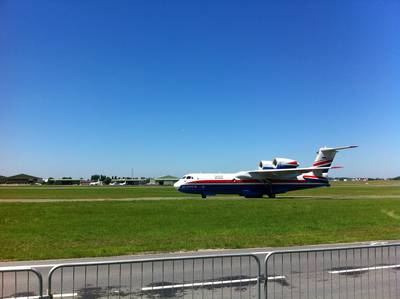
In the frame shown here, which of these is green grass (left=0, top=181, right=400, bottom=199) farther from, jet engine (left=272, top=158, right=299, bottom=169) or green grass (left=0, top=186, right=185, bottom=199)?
jet engine (left=272, top=158, right=299, bottom=169)

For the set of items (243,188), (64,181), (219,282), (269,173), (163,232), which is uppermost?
(269,173)

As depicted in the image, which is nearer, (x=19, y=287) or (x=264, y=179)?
(x=19, y=287)

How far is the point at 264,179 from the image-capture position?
49.0 metres

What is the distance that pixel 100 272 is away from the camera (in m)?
8.48

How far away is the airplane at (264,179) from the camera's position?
46969 millimetres

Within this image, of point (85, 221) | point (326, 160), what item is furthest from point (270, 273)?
point (326, 160)

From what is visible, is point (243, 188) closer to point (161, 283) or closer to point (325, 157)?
point (325, 157)

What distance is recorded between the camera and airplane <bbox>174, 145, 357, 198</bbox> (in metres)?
47.0

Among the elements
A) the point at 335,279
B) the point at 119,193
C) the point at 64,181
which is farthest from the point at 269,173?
the point at 64,181

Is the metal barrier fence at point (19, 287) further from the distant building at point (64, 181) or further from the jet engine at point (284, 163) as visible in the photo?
the distant building at point (64, 181)

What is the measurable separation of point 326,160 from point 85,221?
38762mm

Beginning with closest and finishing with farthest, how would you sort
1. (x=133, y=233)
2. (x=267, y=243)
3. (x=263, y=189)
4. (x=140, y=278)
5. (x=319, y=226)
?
(x=140, y=278) → (x=267, y=243) → (x=133, y=233) → (x=319, y=226) → (x=263, y=189)

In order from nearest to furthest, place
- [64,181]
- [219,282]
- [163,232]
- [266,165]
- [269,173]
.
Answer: [219,282] < [163,232] < [269,173] < [266,165] < [64,181]

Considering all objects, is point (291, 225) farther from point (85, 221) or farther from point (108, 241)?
point (85, 221)
